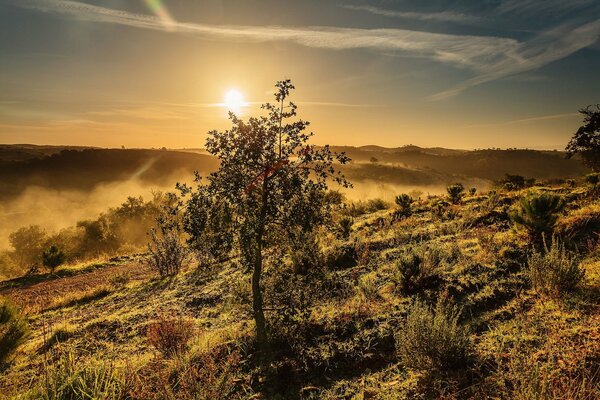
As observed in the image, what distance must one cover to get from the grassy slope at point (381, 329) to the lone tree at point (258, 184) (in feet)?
6.48

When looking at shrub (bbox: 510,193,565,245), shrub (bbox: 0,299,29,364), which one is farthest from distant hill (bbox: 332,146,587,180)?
shrub (bbox: 0,299,29,364)

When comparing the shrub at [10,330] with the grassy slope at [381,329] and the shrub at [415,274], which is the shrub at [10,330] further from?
the shrub at [415,274]

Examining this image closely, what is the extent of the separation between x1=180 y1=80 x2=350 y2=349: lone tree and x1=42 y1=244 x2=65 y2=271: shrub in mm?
16944

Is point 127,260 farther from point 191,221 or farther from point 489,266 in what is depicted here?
point 489,266

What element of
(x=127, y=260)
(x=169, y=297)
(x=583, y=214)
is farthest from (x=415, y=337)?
(x=127, y=260)

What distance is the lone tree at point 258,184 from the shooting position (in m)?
4.57

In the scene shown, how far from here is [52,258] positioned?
17.1 meters

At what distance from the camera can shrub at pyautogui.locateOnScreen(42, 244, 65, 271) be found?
55.9 ft

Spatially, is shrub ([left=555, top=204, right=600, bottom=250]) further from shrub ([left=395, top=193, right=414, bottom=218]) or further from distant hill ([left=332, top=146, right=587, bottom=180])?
distant hill ([left=332, top=146, right=587, bottom=180])


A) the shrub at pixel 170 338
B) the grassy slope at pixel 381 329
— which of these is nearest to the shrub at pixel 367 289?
the grassy slope at pixel 381 329

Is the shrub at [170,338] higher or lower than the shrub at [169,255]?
higher

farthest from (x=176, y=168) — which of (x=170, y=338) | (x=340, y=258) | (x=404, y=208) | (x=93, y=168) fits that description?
(x=170, y=338)

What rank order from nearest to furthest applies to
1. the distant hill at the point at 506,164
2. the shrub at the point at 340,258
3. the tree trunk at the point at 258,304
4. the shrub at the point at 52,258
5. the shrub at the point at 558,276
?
the shrub at the point at 558,276, the tree trunk at the point at 258,304, the shrub at the point at 340,258, the shrub at the point at 52,258, the distant hill at the point at 506,164

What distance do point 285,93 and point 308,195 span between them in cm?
151
